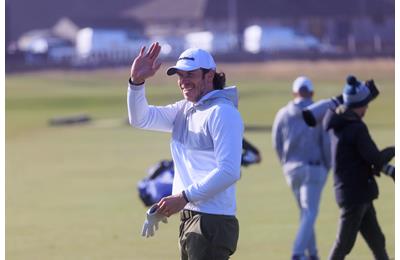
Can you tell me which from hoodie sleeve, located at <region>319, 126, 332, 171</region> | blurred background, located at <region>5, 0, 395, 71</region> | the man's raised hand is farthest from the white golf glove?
blurred background, located at <region>5, 0, 395, 71</region>

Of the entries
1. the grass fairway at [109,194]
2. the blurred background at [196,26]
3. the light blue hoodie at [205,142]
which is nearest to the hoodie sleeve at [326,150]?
the grass fairway at [109,194]

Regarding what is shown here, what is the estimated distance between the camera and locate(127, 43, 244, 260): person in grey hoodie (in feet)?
19.7

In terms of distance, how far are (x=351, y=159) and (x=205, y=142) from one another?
2.64 metres

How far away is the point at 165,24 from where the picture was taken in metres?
113

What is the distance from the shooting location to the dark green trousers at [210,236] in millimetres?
6156

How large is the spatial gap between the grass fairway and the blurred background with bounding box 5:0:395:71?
51.3m

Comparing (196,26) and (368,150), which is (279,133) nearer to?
(368,150)

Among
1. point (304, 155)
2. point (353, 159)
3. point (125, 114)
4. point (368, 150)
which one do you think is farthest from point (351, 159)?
point (125, 114)

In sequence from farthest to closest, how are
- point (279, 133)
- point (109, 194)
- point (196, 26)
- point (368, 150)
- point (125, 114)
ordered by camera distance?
point (196, 26), point (125, 114), point (109, 194), point (279, 133), point (368, 150)

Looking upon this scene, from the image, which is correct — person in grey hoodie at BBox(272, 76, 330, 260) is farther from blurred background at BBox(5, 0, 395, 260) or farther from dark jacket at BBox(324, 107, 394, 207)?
A: dark jacket at BBox(324, 107, 394, 207)

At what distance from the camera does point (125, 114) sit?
36125 mm

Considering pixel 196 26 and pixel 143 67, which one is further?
pixel 196 26

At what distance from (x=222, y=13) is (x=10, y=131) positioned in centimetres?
8107

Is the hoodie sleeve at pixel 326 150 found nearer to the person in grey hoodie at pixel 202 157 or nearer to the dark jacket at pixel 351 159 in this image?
the dark jacket at pixel 351 159
